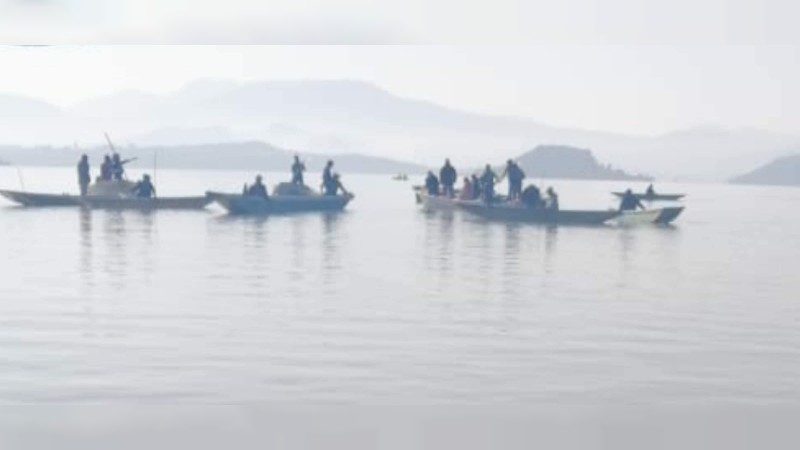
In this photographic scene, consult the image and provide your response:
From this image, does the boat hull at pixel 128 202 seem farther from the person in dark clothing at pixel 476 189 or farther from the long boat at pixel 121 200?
the person in dark clothing at pixel 476 189

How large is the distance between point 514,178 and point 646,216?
14.2 feet

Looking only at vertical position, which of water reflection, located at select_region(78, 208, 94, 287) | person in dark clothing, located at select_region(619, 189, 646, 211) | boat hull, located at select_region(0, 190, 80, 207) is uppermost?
person in dark clothing, located at select_region(619, 189, 646, 211)

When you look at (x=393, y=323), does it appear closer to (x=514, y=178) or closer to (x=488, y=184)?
(x=514, y=178)

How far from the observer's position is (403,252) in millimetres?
23562

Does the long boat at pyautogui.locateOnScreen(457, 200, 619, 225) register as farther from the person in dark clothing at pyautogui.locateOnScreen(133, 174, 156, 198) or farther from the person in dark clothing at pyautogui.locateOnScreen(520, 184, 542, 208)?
the person in dark clothing at pyautogui.locateOnScreen(133, 174, 156, 198)

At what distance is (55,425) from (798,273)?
17723 mm

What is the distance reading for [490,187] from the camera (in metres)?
33.2

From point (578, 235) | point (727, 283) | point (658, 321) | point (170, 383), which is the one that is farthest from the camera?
point (578, 235)

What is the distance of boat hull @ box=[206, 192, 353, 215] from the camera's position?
3494cm

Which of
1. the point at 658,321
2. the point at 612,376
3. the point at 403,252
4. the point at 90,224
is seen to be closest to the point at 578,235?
the point at 403,252

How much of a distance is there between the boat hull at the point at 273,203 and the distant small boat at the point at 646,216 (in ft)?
31.0

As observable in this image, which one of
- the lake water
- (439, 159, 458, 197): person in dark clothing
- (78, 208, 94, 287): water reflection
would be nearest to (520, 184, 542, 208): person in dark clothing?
(439, 159, 458, 197): person in dark clothing

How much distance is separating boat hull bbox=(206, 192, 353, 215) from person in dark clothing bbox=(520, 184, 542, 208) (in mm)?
7807

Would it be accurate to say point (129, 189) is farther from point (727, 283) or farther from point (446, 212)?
point (727, 283)
